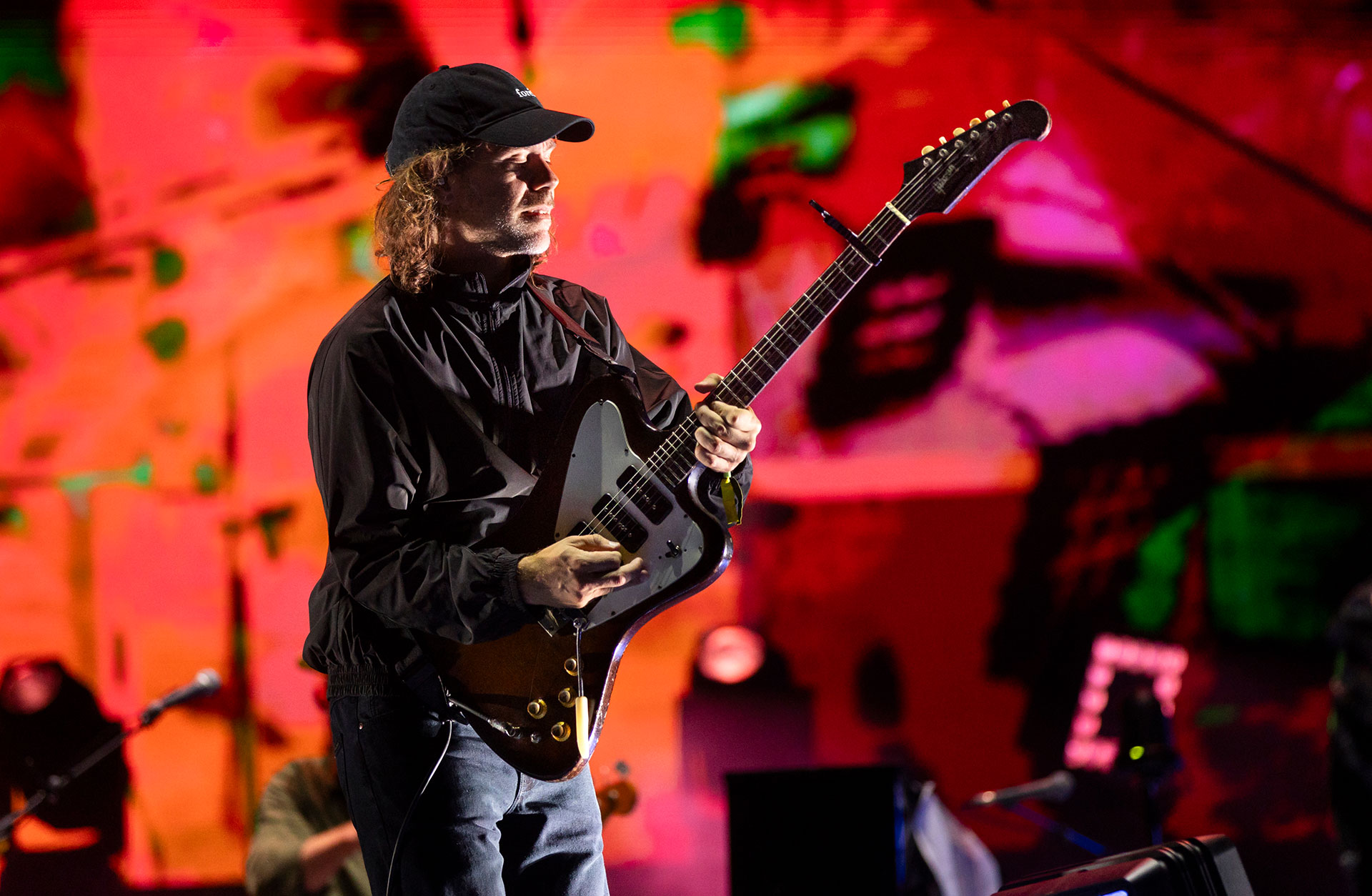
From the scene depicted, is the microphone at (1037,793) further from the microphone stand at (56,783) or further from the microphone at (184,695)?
the microphone stand at (56,783)

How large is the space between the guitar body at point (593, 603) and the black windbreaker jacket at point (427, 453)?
2.1 inches

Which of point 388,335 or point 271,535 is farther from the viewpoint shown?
point 271,535

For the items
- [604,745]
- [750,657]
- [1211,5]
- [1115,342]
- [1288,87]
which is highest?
[1211,5]

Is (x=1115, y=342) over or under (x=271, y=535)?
over

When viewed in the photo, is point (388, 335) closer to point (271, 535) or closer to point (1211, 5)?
point (271, 535)

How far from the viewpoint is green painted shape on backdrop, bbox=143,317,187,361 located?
14.7 ft

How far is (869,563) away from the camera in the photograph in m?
4.59

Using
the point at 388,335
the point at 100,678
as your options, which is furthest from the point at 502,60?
the point at 388,335

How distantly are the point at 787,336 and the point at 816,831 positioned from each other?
173 cm

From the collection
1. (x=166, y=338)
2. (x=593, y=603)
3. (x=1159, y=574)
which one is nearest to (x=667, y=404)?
(x=593, y=603)

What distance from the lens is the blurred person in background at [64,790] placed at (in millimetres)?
4293

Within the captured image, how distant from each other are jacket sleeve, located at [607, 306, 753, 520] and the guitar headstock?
0.54m

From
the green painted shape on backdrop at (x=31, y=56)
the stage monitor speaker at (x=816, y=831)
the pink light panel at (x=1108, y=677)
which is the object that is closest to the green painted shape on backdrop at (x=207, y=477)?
the green painted shape on backdrop at (x=31, y=56)

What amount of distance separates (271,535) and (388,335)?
288 centimetres
